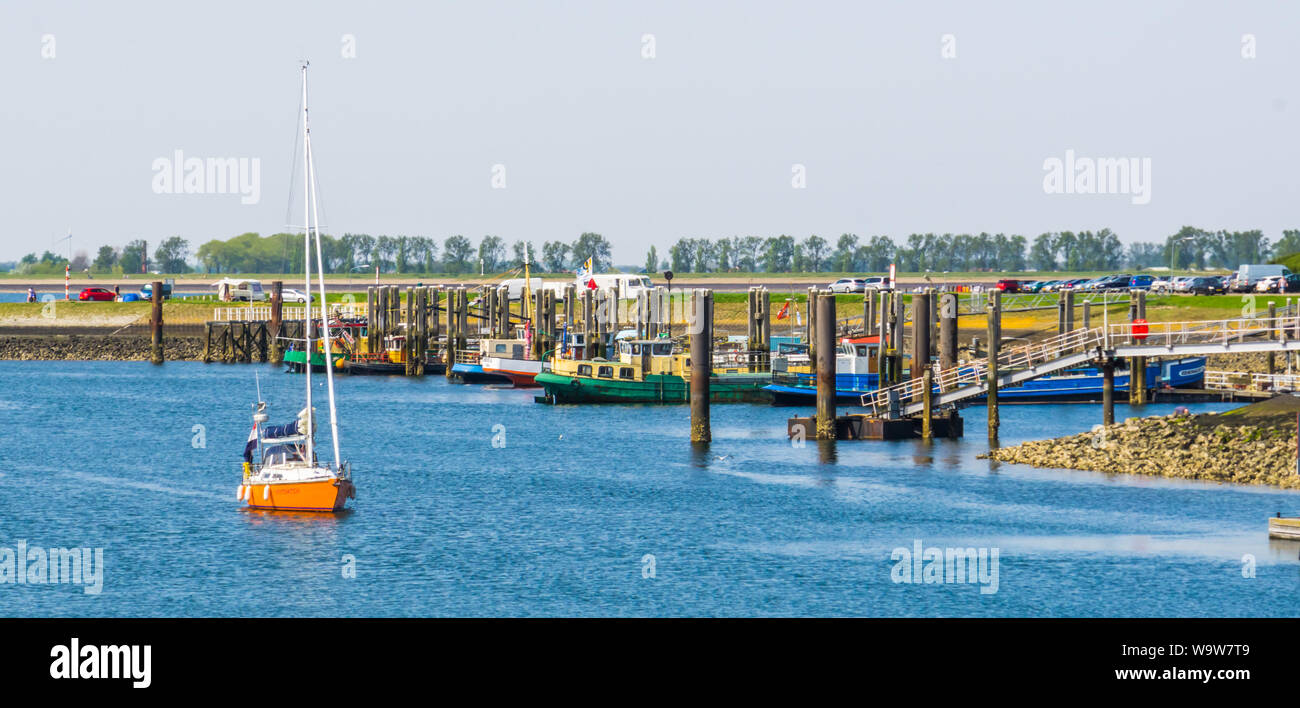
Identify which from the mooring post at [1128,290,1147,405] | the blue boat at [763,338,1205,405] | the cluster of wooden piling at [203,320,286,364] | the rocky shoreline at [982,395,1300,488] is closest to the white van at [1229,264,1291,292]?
the blue boat at [763,338,1205,405]

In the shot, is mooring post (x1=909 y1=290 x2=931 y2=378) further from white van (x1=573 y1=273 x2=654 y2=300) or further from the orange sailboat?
white van (x1=573 y1=273 x2=654 y2=300)

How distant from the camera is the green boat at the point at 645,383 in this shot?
78688 millimetres

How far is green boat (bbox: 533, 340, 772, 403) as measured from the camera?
258 feet

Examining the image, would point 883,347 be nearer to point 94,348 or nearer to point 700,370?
point 700,370

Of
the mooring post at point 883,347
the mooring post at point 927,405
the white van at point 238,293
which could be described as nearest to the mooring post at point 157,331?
the white van at point 238,293

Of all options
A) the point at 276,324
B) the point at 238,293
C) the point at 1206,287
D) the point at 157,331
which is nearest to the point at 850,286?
the point at 1206,287

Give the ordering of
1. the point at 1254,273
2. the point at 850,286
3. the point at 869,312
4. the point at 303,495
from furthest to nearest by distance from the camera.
A: 1. the point at 850,286
2. the point at 1254,273
3. the point at 869,312
4. the point at 303,495

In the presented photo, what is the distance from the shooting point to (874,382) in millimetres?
73812

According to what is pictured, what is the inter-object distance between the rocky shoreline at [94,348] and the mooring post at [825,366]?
77544 millimetres

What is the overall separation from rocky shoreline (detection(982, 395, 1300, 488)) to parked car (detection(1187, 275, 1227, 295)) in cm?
6881

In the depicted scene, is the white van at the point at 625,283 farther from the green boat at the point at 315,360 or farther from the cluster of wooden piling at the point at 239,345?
the green boat at the point at 315,360

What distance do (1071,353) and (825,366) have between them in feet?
34.6
